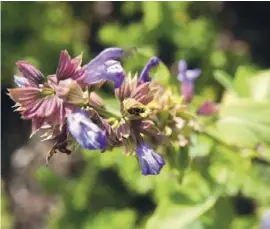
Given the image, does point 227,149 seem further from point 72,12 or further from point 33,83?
point 72,12

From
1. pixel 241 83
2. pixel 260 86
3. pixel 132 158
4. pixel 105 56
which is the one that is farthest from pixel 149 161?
pixel 132 158

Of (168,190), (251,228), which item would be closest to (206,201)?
(168,190)

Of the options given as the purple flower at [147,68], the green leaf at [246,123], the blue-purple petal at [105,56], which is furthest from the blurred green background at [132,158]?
the blue-purple petal at [105,56]

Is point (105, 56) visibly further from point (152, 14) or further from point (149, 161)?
point (152, 14)

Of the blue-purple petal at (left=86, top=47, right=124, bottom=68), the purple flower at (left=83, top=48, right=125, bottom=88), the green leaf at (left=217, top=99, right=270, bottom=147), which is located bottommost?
the green leaf at (left=217, top=99, right=270, bottom=147)

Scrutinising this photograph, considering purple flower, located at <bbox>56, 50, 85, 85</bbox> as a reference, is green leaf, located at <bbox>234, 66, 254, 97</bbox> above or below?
below

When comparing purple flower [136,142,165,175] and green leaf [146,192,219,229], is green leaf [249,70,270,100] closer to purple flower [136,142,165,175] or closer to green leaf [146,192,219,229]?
green leaf [146,192,219,229]

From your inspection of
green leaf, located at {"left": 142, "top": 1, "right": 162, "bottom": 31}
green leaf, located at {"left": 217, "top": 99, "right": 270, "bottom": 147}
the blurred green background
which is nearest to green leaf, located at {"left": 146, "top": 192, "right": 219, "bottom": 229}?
the blurred green background
